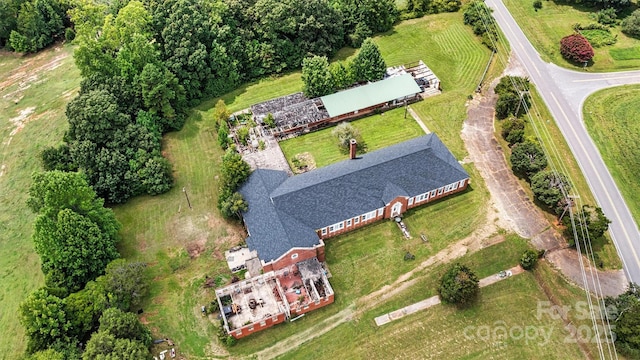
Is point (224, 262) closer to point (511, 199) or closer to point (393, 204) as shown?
point (393, 204)

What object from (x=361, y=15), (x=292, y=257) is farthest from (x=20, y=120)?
(x=361, y=15)

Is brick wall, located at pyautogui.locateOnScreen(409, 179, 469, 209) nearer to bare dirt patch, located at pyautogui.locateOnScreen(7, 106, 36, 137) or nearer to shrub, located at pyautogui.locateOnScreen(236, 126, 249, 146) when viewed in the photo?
shrub, located at pyautogui.locateOnScreen(236, 126, 249, 146)

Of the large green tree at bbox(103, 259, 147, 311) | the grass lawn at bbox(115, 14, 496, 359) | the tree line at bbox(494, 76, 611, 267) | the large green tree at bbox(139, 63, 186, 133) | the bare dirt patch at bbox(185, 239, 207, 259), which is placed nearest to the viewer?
the large green tree at bbox(103, 259, 147, 311)

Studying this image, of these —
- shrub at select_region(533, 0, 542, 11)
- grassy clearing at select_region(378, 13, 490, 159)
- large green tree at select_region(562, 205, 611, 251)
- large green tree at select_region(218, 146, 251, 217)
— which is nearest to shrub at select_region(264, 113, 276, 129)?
large green tree at select_region(218, 146, 251, 217)

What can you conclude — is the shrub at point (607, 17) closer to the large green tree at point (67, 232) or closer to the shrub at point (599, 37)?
the shrub at point (599, 37)

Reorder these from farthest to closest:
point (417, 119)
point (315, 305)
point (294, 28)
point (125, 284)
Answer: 1. point (294, 28)
2. point (417, 119)
3. point (315, 305)
4. point (125, 284)

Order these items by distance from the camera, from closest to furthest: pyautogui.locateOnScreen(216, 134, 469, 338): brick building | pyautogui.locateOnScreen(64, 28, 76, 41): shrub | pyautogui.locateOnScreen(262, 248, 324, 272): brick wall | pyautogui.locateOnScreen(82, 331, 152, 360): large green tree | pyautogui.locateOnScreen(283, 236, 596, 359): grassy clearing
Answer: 1. pyautogui.locateOnScreen(82, 331, 152, 360): large green tree
2. pyautogui.locateOnScreen(283, 236, 596, 359): grassy clearing
3. pyautogui.locateOnScreen(216, 134, 469, 338): brick building
4. pyautogui.locateOnScreen(262, 248, 324, 272): brick wall
5. pyautogui.locateOnScreen(64, 28, 76, 41): shrub

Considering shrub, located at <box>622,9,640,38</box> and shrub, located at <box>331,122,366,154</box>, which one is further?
shrub, located at <box>622,9,640,38</box>
